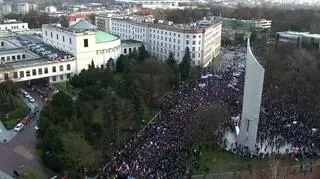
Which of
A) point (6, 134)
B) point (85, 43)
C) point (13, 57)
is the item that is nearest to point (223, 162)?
point (6, 134)

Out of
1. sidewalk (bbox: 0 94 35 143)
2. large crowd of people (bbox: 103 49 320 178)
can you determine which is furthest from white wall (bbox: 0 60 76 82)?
large crowd of people (bbox: 103 49 320 178)

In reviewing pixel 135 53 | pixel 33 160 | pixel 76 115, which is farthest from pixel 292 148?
pixel 135 53

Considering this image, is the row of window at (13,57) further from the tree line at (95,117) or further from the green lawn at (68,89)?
the tree line at (95,117)

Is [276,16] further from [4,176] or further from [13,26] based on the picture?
[4,176]

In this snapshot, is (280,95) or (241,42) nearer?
(280,95)

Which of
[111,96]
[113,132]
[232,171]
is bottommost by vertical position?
[232,171]

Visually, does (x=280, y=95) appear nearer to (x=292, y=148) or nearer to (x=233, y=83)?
(x=233, y=83)

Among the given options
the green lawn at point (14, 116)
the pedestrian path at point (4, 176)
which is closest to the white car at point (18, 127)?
the green lawn at point (14, 116)

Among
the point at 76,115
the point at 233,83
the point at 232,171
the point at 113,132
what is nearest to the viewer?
the point at 232,171
